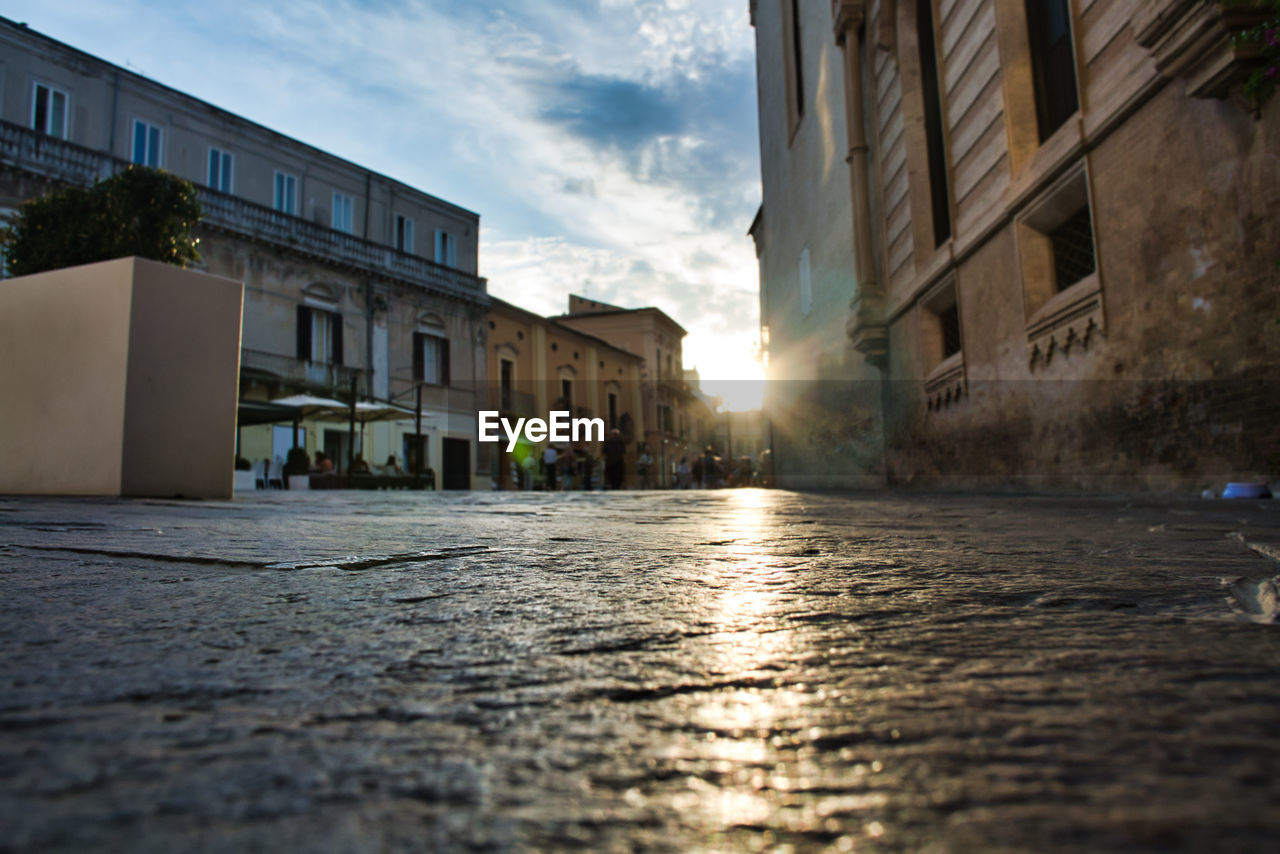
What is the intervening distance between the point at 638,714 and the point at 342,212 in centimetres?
2343

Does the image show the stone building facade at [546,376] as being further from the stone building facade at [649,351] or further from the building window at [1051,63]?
the building window at [1051,63]

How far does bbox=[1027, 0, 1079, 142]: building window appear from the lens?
6457 millimetres

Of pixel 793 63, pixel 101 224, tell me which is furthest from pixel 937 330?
pixel 793 63

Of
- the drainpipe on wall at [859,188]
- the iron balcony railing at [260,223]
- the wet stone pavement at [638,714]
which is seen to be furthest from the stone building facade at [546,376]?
the wet stone pavement at [638,714]

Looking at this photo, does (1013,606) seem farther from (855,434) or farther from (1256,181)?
(855,434)

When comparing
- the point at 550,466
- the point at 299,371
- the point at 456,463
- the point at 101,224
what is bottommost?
the point at 550,466

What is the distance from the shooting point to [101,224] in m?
7.66

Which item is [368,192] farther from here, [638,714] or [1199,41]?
[638,714]

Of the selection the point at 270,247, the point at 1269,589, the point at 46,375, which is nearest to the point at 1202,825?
the point at 1269,589

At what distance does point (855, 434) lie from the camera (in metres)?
12.4

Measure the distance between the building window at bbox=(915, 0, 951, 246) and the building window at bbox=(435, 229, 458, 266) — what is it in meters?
17.1

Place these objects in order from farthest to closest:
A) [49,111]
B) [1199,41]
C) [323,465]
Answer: [323,465] → [49,111] → [1199,41]

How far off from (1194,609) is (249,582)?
1.34 metres

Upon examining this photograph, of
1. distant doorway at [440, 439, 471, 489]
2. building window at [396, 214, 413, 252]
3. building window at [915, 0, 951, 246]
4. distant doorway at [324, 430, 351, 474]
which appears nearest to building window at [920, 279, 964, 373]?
building window at [915, 0, 951, 246]
